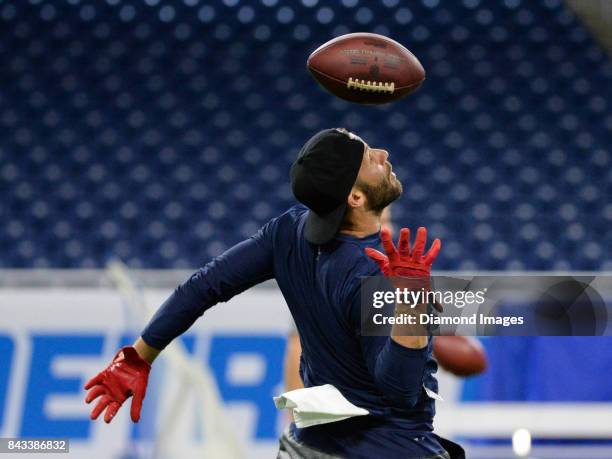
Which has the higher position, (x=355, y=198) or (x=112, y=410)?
(x=355, y=198)

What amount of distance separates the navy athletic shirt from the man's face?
69 mm

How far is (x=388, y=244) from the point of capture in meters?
1.55

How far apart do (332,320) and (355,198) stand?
0.24 metres

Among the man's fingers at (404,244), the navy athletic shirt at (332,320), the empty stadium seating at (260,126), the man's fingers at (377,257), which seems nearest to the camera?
the man's fingers at (404,244)

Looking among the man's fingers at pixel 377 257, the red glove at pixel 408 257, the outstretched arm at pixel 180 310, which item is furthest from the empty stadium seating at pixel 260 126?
the red glove at pixel 408 257

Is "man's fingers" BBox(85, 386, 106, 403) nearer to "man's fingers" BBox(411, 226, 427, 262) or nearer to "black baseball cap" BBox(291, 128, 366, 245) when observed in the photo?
"black baseball cap" BBox(291, 128, 366, 245)

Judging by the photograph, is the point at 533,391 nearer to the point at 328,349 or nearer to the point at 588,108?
the point at 328,349

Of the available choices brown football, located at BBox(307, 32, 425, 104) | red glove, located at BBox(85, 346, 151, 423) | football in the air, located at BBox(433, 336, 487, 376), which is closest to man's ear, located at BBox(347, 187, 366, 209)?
brown football, located at BBox(307, 32, 425, 104)

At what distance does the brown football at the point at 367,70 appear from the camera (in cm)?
221

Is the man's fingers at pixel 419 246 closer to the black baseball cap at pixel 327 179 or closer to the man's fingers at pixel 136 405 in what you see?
the black baseball cap at pixel 327 179

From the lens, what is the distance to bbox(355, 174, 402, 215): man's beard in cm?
188

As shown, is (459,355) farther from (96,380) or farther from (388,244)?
(388,244)

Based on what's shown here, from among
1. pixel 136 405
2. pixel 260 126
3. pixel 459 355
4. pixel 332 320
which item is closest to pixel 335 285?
pixel 332 320

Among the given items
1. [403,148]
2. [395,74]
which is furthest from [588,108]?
[395,74]
